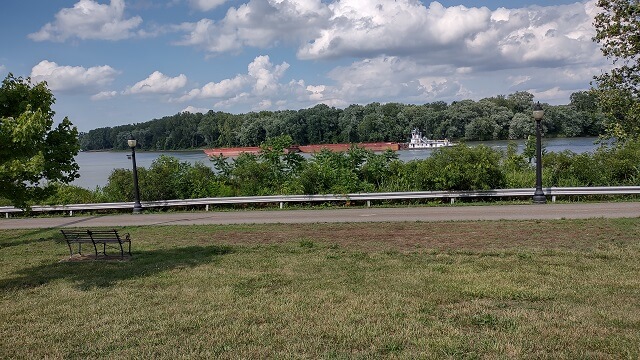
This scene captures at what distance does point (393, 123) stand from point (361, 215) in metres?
69.5

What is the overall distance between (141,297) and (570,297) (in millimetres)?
5403

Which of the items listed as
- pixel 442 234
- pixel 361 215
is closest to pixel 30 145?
pixel 442 234

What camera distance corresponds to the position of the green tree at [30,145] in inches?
308

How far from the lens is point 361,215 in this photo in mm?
16781

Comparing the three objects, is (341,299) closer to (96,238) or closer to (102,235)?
(96,238)

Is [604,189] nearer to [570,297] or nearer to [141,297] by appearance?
[570,297]

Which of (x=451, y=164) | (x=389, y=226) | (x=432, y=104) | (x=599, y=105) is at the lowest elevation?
(x=389, y=226)

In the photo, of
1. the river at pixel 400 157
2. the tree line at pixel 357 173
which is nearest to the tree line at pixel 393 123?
the river at pixel 400 157

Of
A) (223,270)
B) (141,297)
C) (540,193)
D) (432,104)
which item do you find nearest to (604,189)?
(540,193)

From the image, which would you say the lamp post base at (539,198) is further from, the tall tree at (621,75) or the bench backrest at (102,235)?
the bench backrest at (102,235)

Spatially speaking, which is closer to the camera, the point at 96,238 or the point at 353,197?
the point at 96,238

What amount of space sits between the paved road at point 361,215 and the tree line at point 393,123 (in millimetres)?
51043

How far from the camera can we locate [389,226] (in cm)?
1380

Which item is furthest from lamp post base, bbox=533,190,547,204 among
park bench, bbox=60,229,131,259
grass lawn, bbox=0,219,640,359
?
park bench, bbox=60,229,131,259
